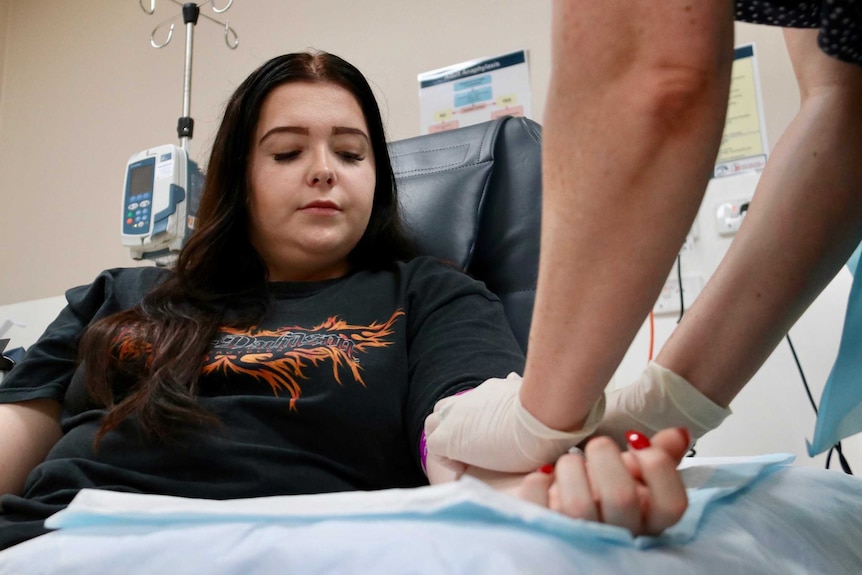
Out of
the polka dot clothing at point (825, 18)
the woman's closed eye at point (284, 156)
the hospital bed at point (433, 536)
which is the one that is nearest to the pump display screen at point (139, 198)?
the woman's closed eye at point (284, 156)

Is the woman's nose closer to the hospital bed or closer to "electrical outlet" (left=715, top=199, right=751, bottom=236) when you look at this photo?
the hospital bed

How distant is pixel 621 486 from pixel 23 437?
2.76 ft

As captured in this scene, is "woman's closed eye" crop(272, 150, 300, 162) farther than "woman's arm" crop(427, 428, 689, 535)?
Yes

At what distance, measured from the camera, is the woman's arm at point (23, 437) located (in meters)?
0.94

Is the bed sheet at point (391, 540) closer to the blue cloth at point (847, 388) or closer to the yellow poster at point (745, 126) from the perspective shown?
the blue cloth at point (847, 388)

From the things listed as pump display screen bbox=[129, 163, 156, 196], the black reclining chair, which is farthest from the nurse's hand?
pump display screen bbox=[129, 163, 156, 196]

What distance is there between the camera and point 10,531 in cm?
77

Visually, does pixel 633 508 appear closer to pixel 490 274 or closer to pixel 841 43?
pixel 841 43

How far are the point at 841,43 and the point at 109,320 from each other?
A: 91 centimetres

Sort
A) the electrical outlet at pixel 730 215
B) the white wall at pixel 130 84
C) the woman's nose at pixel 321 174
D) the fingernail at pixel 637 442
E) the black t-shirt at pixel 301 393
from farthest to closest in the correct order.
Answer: the white wall at pixel 130 84 → the electrical outlet at pixel 730 215 → the woman's nose at pixel 321 174 → the black t-shirt at pixel 301 393 → the fingernail at pixel 637 442

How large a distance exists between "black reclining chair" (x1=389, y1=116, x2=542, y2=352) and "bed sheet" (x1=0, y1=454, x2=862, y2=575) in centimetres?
71

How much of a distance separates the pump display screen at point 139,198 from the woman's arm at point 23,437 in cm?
65

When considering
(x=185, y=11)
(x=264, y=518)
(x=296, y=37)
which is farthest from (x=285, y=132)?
(x=296, y=37)

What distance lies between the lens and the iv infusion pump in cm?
158
